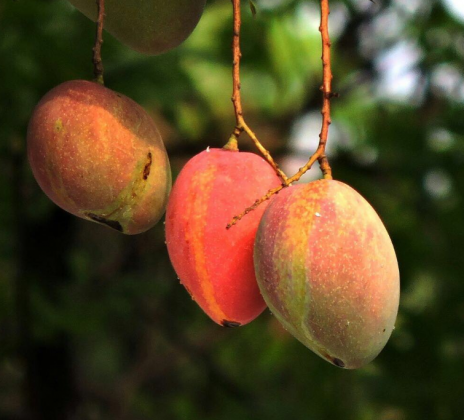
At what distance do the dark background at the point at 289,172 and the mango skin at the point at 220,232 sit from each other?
1.53ft

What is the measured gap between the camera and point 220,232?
1.13 ft

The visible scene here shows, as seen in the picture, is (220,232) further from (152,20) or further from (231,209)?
(152,20)

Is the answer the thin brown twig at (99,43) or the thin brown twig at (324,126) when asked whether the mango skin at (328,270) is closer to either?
the thin brown twig at (324,126)

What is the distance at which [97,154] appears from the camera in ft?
1.11

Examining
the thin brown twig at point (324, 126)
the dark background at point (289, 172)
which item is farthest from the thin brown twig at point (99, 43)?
the dark background at point (289, 172)

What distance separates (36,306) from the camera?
0.89 meters

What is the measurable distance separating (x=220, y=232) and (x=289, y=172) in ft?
3.38

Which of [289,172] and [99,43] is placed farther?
[289,172]

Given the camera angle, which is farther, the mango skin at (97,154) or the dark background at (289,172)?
the dark background at (289,172)

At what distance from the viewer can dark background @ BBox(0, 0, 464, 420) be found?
82 cm

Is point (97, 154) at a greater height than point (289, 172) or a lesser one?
greater

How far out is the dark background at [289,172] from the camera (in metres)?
0.82

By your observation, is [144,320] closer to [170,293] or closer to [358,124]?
[170,293]

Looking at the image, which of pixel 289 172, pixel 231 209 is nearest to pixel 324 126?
pixel 231 209
